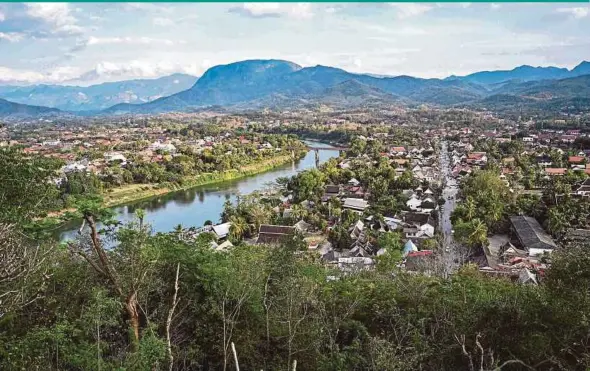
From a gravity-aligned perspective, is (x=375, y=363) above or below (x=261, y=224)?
above

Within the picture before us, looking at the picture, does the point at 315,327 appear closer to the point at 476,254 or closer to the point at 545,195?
the point at 476,254

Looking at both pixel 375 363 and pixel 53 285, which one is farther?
pixel 53 285

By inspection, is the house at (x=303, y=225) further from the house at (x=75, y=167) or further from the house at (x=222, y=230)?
the house at (x=75, y=167)

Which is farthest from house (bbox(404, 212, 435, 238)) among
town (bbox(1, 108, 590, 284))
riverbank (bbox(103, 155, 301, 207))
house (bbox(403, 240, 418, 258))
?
riverbank (bbox(103, 155, 301, 207))

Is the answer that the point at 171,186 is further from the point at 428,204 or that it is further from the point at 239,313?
the point at 239,313

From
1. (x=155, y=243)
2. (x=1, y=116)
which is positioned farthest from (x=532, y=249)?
(x=1, y=116)

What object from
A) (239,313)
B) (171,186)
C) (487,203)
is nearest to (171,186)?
(171,186)

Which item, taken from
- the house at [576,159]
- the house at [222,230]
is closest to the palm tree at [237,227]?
the house at [222,230]
